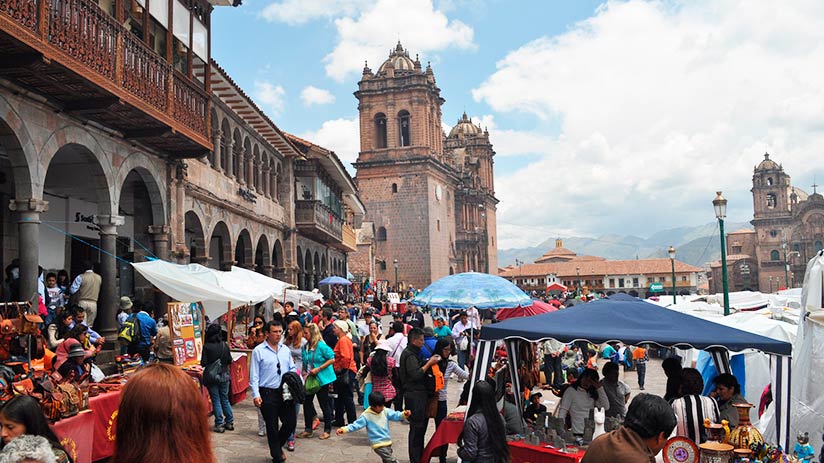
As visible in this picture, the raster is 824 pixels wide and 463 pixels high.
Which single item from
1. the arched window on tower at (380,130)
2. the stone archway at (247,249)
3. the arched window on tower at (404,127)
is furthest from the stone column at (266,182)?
the arched window on tower at (380,130)

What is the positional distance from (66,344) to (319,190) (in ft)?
67.4

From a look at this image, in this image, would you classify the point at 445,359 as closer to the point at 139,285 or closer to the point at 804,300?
the point at 804,300

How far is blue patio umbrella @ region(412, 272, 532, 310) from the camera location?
467 inches

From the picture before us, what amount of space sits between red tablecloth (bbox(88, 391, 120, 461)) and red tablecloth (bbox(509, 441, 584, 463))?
167 inches

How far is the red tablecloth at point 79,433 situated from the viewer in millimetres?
6359

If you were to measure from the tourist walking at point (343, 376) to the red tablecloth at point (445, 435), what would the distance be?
2544 millimetres

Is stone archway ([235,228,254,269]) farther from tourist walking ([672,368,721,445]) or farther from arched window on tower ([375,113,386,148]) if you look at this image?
arched window on tower ([375,113,386,148])

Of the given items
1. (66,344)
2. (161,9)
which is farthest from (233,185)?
(66,344)

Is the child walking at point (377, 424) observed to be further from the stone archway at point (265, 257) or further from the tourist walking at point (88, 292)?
the stone archway at point (265, 257)

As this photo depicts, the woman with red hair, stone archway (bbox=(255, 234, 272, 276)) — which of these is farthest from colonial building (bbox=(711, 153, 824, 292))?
the woman with red hair

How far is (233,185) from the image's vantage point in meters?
19.8

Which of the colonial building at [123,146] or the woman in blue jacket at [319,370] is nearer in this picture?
the woman in blue jacket at [319,370]

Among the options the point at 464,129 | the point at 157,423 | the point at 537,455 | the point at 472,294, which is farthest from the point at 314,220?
the point at 464,129

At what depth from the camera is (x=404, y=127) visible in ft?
194
